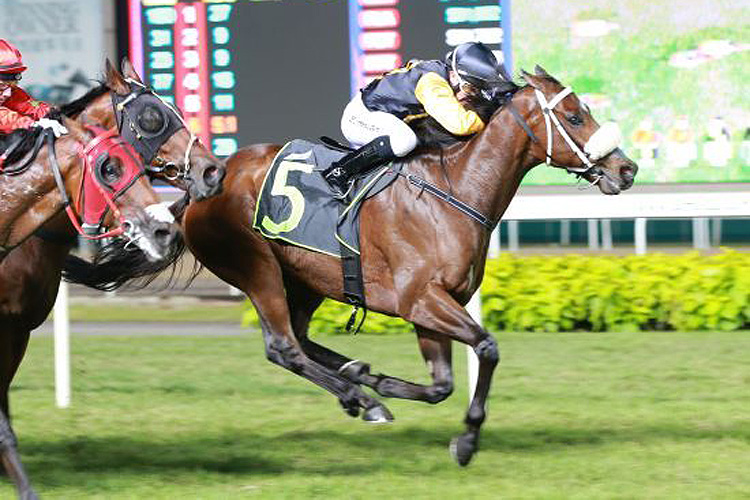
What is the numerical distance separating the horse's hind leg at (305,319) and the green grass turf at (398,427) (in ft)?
1.25

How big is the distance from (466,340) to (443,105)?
99 cm

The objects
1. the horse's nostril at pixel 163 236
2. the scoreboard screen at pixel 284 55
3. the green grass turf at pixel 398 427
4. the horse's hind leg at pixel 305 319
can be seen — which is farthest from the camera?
the scoreboard screen at pixel 284 55

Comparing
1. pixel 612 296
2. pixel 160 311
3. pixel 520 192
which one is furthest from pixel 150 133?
pixel 160 311

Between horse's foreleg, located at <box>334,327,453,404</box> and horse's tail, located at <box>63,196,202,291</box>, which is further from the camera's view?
horse's tail, located at <box>63,196,202,291</box>

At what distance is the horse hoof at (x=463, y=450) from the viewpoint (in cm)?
575

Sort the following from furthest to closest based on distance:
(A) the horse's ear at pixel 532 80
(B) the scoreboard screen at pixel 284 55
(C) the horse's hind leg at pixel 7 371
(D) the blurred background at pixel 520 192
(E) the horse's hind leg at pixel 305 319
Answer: (B) the scoreboard screen at pixel 284 55
(D) the blurred background at pixel 520 192
(E) the horse's hind leg at pixel 305 319
(A) the horse's ear at pixel 532 80
(C) the horse's hind leg at pixel 7 371

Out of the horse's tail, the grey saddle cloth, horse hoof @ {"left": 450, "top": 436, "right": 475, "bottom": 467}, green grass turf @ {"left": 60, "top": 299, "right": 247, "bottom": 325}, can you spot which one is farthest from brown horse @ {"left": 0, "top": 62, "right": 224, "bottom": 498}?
green grass turf @ {"left": 60, "top": 299, "right": 247, "bottom": 325}

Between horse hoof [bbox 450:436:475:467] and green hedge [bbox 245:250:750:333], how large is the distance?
4034mm

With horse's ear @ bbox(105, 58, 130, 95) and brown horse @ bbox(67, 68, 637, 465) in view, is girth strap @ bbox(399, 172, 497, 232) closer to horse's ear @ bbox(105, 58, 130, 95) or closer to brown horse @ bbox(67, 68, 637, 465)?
brown horse @ bbox(67, 68, 637, 465)

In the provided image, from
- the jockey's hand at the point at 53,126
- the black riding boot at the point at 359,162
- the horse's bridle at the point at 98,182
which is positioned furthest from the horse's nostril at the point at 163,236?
the black riding boot at the point at 359,162

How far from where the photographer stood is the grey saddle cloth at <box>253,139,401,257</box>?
20.0ft

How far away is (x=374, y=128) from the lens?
6.25 m

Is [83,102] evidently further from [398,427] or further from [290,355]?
[398,427]

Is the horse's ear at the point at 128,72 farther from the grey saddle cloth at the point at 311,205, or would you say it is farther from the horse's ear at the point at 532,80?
the horse's ear at the point at 532,80
